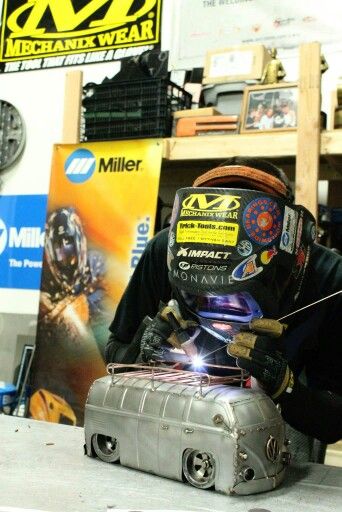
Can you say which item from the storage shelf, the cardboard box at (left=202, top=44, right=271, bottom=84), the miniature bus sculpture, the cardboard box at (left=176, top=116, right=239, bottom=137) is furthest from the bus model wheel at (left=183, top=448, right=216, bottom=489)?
the cardboard box at (left=202, top=44, right=271, bottom=84)

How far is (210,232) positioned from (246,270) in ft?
0.24

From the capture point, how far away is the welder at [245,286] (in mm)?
862

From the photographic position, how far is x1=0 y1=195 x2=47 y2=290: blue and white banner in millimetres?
3014

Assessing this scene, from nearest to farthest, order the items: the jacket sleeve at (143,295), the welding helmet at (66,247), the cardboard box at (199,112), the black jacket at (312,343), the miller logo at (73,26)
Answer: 1. the black jacket at (312,343)
2. the jacket sleeve at (143,295)
3. the cardboard box at (199,112)
4. the welding helmet at (66,247)
5. the miller logo at (73,26)

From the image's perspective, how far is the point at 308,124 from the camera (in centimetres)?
193

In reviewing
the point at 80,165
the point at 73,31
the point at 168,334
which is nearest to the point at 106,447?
the point at 168,334

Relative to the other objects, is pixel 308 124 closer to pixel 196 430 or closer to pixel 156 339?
pixel 156 339

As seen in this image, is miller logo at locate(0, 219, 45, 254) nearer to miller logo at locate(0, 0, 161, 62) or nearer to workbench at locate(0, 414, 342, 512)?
miller logo at locate(0, 0, 161, 62)

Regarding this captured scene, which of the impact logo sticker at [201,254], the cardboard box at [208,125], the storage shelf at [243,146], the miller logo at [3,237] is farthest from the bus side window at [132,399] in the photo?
the miller logo at [3,237]

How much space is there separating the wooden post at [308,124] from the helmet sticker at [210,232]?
1084mm

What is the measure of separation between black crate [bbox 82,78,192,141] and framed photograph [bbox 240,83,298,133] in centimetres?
30

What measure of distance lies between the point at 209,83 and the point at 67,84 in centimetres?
55

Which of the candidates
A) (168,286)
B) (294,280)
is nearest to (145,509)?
(294,280)

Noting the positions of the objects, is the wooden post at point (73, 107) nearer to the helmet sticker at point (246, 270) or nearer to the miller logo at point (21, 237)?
the miller logo at point (21, 237)
